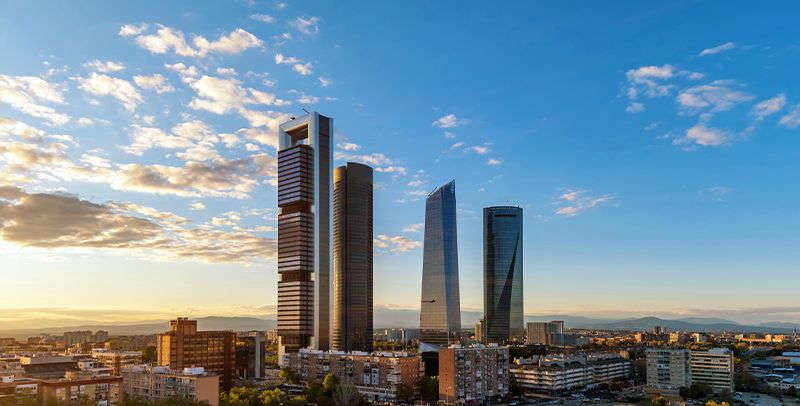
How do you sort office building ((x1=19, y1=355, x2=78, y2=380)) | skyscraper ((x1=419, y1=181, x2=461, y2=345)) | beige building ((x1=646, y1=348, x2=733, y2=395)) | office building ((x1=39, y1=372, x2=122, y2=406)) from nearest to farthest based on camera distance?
office building ((x1=39, y1=372, x2=122, y2=406)) < office building ((x1=19, y1=355, x2=78, y2=380)) < beige building ((x1=646, y1=348, x2=733, y2=395)) < skyscraper ((x1=419, y1=181, x2=461, y2=345))

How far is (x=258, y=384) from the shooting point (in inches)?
2685

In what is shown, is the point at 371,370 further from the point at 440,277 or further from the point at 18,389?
the point at 440,277

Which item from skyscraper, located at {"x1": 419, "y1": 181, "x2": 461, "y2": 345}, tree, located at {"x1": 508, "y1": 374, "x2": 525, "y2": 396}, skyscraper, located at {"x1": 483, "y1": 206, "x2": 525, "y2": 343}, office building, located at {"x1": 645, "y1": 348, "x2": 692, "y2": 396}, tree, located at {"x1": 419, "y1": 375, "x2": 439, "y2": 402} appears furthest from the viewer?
skyscraper, located at {"x1": 483, "y1": 206, "x2": 525, "y2": 343}

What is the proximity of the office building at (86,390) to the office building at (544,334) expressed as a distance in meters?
135

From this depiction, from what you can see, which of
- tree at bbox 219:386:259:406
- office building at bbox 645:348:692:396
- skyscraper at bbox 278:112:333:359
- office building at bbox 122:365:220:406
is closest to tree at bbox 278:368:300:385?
tree at bbox 219:386:259:406

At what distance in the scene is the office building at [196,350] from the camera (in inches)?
2499

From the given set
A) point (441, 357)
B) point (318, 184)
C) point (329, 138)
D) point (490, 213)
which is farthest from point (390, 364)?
point (490, 213)

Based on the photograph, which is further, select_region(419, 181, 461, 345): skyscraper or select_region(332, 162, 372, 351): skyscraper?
select_region(419, 181, 461, 345): skyscraper

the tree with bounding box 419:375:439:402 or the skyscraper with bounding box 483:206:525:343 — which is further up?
the skyscraper with bounding box 483:206:525:343

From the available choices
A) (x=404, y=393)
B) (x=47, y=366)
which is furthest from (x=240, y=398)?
(x=47, y=366)

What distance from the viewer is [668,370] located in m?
77.6

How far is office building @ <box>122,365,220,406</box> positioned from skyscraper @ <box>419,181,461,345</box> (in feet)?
226

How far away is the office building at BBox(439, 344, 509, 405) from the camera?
6266cm

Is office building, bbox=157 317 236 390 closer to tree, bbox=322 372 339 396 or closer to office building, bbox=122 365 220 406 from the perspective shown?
office building, bbox=122 365 220 406
